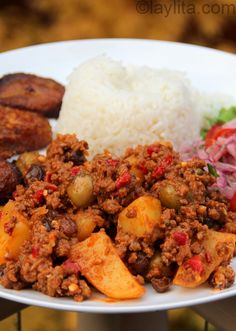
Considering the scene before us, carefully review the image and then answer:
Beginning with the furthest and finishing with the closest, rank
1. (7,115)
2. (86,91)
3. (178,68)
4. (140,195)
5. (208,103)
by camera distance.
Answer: (178,68) < (208,103) < (86,91) < (7,115) < (140,195)

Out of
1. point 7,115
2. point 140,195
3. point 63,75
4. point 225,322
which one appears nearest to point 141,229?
point 140,195

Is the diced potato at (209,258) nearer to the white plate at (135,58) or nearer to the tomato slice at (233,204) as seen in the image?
the tomato slice at (233,204)

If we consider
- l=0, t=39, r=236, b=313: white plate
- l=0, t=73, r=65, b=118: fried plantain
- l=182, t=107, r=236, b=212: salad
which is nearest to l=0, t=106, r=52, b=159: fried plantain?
l=0, t=73, r=65, b=118: fried plantain

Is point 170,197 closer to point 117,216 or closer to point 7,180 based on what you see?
point 117,216

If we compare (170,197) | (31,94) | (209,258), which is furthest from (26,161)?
(209,258)

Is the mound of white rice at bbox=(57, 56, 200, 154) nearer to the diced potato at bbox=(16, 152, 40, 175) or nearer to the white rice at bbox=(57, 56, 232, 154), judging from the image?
the white rice at bbox=(57, 56, 232, 154)

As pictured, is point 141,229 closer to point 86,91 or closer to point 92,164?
point 92,164
